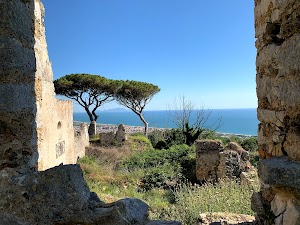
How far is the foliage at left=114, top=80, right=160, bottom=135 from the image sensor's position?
1017 inches

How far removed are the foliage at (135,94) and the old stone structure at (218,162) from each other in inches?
581

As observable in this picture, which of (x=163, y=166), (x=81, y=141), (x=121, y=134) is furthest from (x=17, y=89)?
(x=121, y=134)

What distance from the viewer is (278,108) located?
6.94ft

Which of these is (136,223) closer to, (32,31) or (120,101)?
(32,31)

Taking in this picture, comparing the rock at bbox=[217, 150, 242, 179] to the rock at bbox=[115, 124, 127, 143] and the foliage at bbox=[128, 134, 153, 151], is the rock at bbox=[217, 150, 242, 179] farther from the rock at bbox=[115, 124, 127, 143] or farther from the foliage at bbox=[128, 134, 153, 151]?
the rock at bbox=[115, 124, 127, 143]

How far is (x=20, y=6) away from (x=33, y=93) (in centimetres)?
54

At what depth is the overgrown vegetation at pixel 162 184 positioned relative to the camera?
553cm

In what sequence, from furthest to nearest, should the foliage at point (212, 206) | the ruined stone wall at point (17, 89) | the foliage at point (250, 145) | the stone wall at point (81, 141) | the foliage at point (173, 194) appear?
the foliage at point (250, 145) < the stone wall at point (81, 141) < the foliage at point (173, 194) < the foliage at point (212, 206) < the ruined stone wall at point (17, 89)

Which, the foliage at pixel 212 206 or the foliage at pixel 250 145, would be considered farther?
the foliage at pixel 250 145

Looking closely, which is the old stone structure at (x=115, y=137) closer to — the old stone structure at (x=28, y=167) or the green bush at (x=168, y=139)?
the green bush at (x=168, y=139)

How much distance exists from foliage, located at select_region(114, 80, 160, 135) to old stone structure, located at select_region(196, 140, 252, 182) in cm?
1476

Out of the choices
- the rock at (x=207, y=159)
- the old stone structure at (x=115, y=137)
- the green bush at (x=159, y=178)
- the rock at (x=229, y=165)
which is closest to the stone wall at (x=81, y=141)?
the old stone structure at (x=115, y=137)

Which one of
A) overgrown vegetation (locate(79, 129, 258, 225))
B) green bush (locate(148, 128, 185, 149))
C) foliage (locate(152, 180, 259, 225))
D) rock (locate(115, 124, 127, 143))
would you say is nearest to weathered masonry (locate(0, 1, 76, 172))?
overgrown vegetation (locate(79, 129, 258, 225))

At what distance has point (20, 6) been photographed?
181 centimetres
